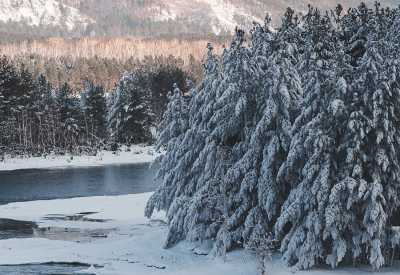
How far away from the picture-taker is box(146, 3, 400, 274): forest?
23.0 m

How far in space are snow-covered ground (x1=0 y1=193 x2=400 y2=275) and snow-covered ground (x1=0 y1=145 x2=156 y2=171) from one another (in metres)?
34.0

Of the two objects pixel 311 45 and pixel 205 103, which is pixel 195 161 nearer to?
pixel 205 103

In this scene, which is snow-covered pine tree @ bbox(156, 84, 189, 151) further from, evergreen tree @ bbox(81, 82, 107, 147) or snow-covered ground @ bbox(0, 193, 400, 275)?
evergreen tree @ bbox(81, 82, 107, 147)

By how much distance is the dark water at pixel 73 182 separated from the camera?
52.9 m

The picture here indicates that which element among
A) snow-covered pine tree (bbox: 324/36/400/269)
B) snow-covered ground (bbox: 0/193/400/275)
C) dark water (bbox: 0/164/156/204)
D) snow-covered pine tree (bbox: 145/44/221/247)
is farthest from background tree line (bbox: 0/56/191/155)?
snow-covered pine tree (bbox: 324/36/400/269)

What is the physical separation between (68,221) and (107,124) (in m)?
59.7

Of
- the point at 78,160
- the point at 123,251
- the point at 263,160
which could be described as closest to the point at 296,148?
the point at 263,160

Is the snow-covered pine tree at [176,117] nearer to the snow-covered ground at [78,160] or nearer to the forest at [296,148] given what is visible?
the forest at [296,148]

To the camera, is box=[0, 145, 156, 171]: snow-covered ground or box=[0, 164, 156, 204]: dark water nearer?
box=[0, 164, 156, 204]: dark water

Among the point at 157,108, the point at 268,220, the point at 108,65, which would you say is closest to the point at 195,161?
the point at 268,220

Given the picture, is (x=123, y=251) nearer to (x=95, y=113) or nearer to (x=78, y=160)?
(x=78, y=160)

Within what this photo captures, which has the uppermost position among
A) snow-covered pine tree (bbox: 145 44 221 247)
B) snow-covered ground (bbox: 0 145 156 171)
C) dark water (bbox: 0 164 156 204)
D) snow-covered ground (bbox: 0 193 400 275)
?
snow-covered pine tree (bbox: 145 44 221 247)

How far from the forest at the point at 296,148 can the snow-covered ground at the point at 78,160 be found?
47.5 m

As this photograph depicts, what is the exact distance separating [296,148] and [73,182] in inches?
1555
